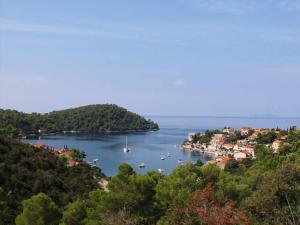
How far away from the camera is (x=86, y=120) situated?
93.9m

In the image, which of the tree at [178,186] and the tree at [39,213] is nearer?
the tree at [178,186]

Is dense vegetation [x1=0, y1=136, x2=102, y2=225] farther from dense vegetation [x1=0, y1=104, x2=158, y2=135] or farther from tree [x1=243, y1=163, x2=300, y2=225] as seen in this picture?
dense vegetation [x1=0, y1=104, x2=158, y2=135]

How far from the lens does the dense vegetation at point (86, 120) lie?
81.7 metres

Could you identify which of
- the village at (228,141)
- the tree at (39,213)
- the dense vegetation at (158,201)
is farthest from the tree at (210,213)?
the village at (228,141)

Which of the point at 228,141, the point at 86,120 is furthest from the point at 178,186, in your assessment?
the point at 86,120

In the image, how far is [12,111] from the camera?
7656 cm

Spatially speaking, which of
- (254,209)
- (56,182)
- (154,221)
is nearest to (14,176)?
(56,182)

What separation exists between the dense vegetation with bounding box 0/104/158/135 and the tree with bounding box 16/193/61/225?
67920mm

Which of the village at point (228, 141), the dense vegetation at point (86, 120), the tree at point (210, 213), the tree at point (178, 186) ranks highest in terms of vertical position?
the dense vegetation at point (86, 120)

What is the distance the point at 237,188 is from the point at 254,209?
2.02m

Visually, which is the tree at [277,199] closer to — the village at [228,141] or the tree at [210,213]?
the tree at [210,213]

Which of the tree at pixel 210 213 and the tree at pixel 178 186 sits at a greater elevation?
the tree at pixel 210 213

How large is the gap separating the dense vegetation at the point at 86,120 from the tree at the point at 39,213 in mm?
67920

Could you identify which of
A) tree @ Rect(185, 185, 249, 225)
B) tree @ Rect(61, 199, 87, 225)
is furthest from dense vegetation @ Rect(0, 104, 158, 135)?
tree @ Rect(185, 185, 249, 225)
